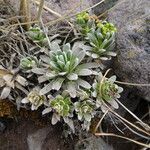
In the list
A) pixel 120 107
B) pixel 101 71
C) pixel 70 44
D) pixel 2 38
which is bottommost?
pixel 120 107

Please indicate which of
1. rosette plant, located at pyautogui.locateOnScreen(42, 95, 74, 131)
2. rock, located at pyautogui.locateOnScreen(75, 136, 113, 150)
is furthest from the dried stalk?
rock, located at pyautogui.locateOnScreen(75, 136, 113, 150)

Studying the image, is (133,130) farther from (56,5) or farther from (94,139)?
(56,5)

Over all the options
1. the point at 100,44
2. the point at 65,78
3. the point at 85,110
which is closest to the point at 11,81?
the point at 65,78

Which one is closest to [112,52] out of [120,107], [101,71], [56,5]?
[101,71]

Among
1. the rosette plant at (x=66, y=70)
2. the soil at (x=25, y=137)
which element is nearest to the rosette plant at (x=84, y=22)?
the rosette plant at (x=66, y=70)

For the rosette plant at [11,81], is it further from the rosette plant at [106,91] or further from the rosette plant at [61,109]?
the rosette plant at [106,91]

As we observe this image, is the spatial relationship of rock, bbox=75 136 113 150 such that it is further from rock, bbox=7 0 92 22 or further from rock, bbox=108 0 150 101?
rock, bbox=7 0 92 22
